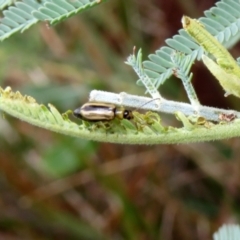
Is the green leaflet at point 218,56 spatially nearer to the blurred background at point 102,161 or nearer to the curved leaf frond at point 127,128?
the curved leaf frond at point 127,128

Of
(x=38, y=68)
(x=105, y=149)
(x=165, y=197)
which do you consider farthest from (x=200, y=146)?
(x=38, y=68)

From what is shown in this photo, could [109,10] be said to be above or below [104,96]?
above

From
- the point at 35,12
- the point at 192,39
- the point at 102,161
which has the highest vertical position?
the point at 35,12

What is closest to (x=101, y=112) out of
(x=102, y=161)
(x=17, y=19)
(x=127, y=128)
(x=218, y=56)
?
(x=127, y=128)

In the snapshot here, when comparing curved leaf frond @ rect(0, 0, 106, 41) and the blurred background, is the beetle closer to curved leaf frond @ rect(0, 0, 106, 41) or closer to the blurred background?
curved leaf frond @ rect(0, 0, 106, 41)

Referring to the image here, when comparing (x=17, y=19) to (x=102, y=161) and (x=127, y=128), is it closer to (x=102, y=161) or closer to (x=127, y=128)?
(x=127, y=128)

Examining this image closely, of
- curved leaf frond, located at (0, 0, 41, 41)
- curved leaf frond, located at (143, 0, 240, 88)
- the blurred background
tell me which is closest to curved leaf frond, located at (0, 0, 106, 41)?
curved leaf frond, located at (0, 0, 41, 41)

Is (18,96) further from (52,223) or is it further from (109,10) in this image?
(109,10)
